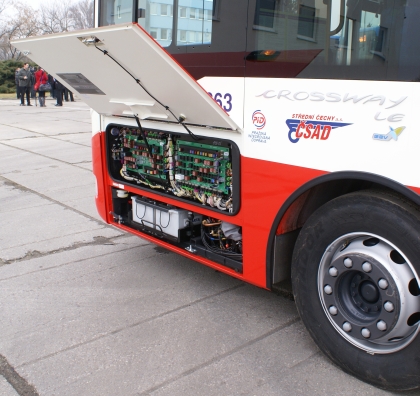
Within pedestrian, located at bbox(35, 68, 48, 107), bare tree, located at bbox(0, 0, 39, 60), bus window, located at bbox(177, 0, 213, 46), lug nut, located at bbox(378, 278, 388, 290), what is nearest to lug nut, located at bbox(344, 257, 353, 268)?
lug nut, located at bbox(378, 278, 388, 290)

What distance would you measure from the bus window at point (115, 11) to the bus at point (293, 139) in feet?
0.17

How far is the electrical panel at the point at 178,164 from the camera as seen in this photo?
3.70m

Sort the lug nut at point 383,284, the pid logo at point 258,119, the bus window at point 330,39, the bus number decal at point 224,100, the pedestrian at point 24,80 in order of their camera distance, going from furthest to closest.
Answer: the pedestrian at point 24,80 → the bus number decal at point 224,100 → the pid logo at point 258,119 → the lug nut at point 383,284 → the bus window at point 330,39

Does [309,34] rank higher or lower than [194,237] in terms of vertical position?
higher

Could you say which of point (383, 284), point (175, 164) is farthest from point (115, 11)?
point (383, 284)

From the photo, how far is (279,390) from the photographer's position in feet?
9.77

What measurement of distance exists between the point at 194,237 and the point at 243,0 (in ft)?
6.29

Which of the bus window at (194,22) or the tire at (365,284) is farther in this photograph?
the bus window at (194,22)

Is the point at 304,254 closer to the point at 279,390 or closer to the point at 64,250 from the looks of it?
the point at 279,390

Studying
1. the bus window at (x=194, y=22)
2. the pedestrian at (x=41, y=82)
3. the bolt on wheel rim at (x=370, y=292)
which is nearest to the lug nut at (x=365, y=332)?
the bolt on wheel rim at (x=370, y=292)

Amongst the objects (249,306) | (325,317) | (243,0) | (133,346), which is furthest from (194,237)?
(243,0)

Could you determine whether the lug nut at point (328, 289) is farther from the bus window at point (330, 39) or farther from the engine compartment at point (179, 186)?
the bus window at point (330, 39)

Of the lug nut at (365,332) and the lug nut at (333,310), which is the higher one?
the lug nut at (333,310)

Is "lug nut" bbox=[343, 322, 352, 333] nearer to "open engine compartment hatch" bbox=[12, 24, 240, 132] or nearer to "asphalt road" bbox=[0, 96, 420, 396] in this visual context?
"asphalt road" bbox=[0, 96, 420, 396]
